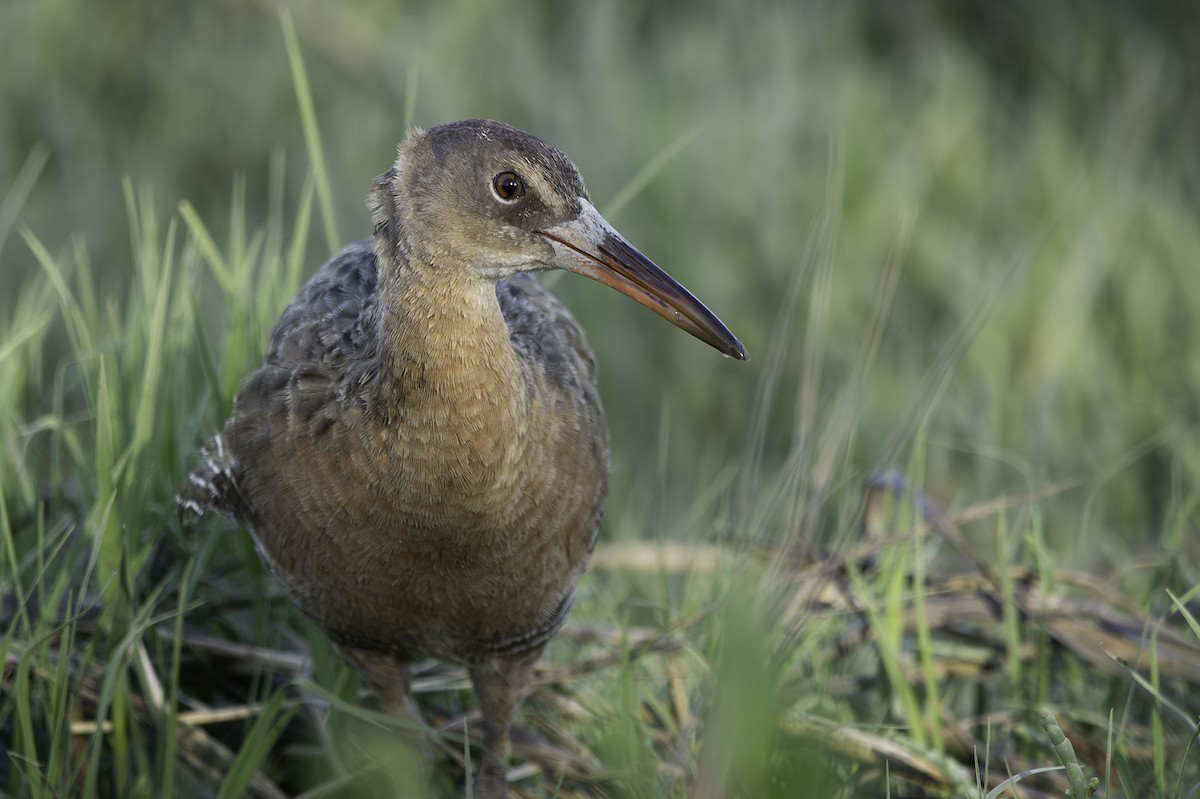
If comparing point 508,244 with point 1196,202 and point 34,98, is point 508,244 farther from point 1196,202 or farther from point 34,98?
point 34,98

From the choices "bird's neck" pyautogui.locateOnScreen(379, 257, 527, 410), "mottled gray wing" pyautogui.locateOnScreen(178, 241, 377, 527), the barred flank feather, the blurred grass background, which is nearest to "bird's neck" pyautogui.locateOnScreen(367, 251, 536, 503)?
"bird's neck" pyautogui.locateOnScreen(379, 257, 527, 410)

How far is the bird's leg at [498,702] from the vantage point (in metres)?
3.11

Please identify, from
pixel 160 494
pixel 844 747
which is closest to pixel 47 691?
pixel 160 494

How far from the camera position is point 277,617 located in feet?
11.5

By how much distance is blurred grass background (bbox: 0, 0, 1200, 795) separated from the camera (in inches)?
137

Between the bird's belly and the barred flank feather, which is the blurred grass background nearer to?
the barred flank feather

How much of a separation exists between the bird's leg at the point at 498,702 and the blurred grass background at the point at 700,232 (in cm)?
27

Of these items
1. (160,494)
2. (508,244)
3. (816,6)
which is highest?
(816,6)

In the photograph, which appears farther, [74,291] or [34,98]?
[34,98]

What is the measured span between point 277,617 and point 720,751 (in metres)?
2.09

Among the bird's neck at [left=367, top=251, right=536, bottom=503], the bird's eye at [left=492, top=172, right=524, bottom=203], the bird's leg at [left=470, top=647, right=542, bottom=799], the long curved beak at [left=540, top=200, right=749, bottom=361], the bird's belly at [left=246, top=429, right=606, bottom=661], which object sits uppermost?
the bird's eye at [left=492, top=172, right=524, bottom=203]

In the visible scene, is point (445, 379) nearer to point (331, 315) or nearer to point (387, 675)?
point (331, 315)

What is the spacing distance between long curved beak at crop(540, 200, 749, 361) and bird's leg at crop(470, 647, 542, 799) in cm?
81

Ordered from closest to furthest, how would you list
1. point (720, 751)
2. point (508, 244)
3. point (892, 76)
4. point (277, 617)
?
point (720, 751) < point (508, 244) < point (277, 617) < point (892, 76)
